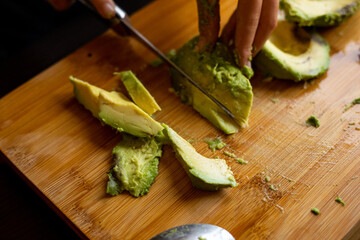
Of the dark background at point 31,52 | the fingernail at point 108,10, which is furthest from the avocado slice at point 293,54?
the dark background at point 31,52

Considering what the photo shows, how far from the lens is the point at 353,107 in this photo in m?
1.68

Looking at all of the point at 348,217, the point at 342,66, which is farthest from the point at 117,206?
the point at 342,66

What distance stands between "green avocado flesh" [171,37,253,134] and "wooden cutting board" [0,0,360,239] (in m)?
0.05

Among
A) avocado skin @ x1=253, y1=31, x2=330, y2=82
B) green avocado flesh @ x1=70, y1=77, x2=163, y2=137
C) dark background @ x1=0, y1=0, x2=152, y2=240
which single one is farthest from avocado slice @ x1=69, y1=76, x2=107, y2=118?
avocado skin @ x1=253, y1=31, x2=330, y2=82

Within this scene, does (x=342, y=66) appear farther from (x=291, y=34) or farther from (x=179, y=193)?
(x=179, y=193)

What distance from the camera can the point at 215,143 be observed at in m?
1.62

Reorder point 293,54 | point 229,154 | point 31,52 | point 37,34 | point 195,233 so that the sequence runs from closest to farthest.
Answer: point 195,233
point 229,154
point 293,54
point 31,52
point 37,34

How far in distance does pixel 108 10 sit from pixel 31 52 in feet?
2.33

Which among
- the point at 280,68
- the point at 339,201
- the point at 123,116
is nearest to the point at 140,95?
the point at 123,116

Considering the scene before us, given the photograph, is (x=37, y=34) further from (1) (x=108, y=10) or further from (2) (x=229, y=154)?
(2) (x=229, y=154)

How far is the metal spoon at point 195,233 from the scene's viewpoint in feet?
4.28

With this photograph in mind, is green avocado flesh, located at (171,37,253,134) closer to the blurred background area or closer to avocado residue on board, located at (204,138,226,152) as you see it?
avocado residue on board, located at (204,138,226,152)

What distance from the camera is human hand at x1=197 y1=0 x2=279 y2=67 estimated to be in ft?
5.30

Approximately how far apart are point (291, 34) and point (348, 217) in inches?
38.5
